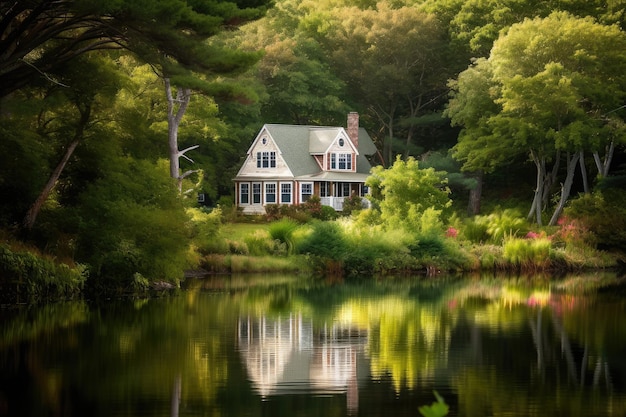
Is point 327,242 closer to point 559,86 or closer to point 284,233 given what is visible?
point 284,233

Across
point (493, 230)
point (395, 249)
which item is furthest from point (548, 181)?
point (395, 249)

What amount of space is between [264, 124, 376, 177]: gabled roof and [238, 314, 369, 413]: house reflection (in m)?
42.3

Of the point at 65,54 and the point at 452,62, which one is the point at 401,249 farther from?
the point at 452,62

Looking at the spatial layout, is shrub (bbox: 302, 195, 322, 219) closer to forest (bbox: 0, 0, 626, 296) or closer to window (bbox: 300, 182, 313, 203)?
window (bbox: 300, 182, 313, 203)

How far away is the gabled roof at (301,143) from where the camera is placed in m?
65.2

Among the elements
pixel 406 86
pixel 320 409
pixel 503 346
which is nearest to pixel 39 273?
pixel 503 346

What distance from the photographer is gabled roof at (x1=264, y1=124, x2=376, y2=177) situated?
6525cm

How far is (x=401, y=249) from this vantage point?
133 ft

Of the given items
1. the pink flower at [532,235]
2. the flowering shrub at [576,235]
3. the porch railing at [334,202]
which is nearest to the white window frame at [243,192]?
the porch railing at [334,202]

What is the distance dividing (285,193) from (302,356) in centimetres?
4841

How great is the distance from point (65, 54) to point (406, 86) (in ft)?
144

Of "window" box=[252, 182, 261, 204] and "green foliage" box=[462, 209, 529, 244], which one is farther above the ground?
"window" box=[252, 182, 261, 204]

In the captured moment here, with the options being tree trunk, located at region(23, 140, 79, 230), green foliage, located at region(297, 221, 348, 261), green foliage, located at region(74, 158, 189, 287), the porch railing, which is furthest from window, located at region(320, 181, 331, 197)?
tree trunk, located at region(23, 140, 79, 230)

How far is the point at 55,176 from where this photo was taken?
27.5m
